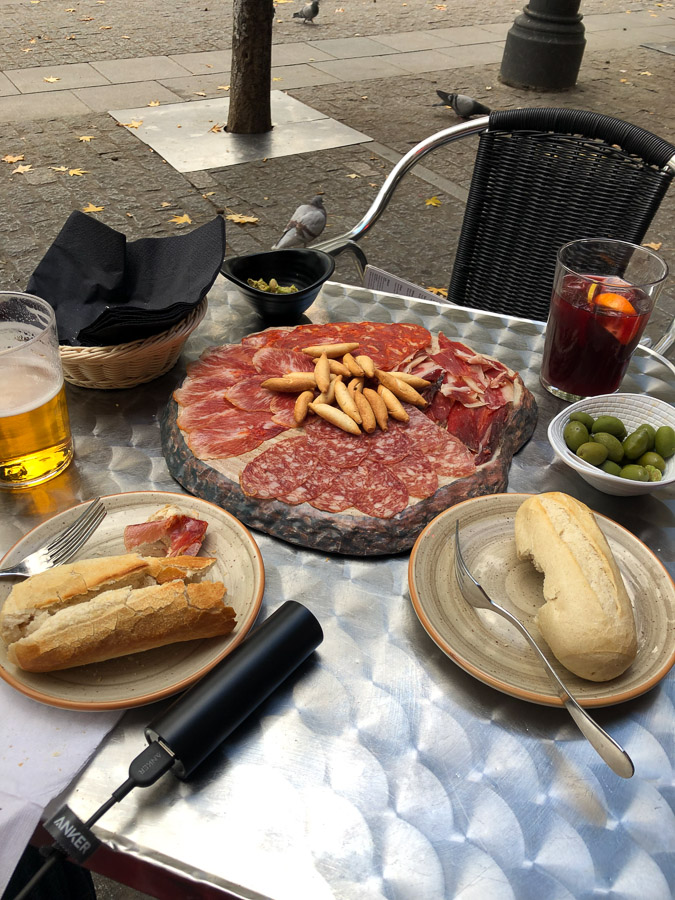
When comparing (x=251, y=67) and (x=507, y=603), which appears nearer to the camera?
(x=507, y=603)

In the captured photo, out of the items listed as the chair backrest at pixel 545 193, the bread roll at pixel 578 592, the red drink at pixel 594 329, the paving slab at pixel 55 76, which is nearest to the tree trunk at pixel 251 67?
the paving slab at pixel 55 76

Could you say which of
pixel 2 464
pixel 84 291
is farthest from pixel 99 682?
pixel 84 291

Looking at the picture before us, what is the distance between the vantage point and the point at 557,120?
7.81 feet

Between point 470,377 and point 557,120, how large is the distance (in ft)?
3.90

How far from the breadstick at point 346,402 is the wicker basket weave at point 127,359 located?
0.37 meters

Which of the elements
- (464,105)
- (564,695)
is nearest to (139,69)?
(464,105)

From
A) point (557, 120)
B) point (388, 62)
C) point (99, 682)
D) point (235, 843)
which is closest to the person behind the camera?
point (235, 843)

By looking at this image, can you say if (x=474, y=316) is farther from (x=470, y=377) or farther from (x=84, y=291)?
(x=84, y=291)

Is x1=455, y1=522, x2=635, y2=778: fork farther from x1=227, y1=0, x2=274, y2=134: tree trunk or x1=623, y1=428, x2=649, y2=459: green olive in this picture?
x1=227, y1=0, x2=274, y2=134: tree trunk

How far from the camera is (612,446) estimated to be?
1503mm

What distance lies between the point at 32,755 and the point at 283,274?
140 centimetres

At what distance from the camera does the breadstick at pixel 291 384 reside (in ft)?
5.33

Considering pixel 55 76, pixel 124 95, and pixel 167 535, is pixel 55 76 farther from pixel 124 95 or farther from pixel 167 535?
pixel 167 535

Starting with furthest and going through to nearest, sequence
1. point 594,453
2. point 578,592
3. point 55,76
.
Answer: point 55,76
point 594,453
point 578,592
